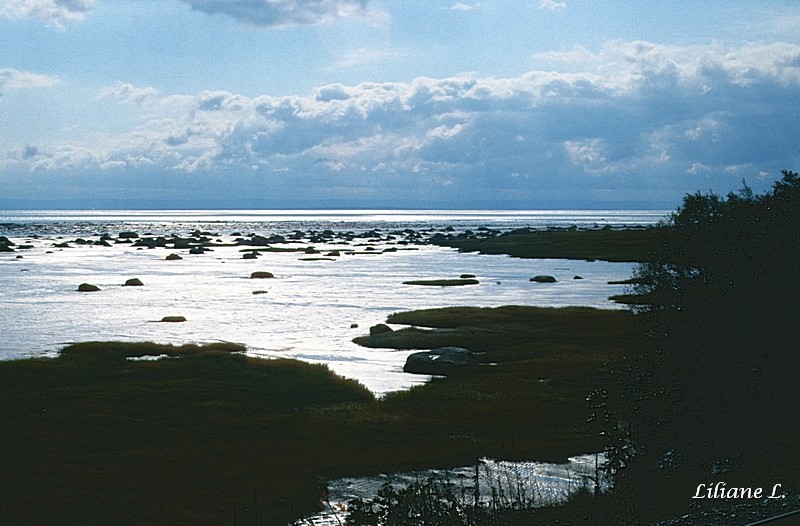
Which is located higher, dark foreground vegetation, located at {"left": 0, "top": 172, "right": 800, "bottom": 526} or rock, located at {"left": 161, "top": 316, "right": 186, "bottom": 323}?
dark foreground vegetation, located at {"left": 0, "top": 172, "right": 800, "bottom": 526}

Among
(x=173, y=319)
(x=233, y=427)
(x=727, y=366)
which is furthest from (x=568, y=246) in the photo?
(x=727, y=366)

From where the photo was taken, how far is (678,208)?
34781mm

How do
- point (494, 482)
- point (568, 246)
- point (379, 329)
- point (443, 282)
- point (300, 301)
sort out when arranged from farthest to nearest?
point (568, 246) → point (443, 282) → point (300, 301) → point (379, 329) → point (494, 482)

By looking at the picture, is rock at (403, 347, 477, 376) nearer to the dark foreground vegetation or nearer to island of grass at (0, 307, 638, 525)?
island of grass at (0, 307, 638, 525)

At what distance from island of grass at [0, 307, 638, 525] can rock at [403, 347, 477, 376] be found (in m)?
1.32

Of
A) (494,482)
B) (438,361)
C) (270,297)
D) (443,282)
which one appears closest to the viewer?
(494,482)

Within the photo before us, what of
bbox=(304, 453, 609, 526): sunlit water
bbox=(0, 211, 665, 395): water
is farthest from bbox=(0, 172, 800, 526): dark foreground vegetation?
bbox=(0, 211, 665, 395): water

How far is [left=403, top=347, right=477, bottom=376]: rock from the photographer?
4322 centimetres

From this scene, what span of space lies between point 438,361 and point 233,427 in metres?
14.8

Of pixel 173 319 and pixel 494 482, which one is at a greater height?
pixel 494 482

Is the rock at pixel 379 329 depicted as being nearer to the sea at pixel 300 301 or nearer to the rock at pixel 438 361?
the sea at pixel 300 301

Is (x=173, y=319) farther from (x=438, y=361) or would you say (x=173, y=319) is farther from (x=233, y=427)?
(x=233, y=427)

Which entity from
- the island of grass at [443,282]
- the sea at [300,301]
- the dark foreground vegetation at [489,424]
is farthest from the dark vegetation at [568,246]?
the dark foreground vegetation at [489,424]

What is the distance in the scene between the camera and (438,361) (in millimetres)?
43906
